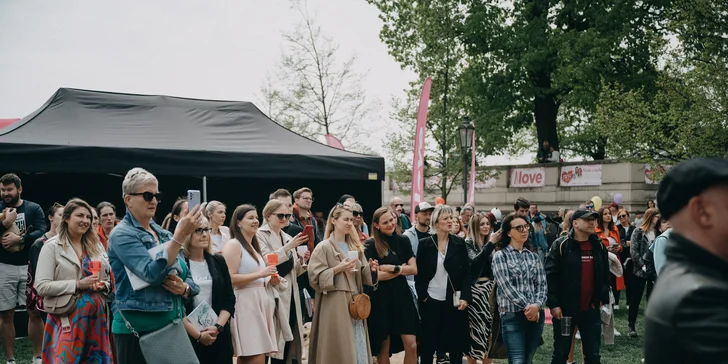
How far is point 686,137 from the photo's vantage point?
19969 mm

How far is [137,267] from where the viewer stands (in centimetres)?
411

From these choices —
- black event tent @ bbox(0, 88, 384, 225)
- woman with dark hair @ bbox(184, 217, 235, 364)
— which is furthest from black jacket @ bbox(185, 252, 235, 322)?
black event tent @ bbox(0, 88, 384, 225)

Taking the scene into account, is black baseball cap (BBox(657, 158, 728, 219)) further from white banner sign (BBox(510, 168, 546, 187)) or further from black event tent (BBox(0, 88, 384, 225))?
white banner sign (BBox(510, 168, 546, 187))

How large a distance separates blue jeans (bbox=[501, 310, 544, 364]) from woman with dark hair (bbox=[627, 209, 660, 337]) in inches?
176

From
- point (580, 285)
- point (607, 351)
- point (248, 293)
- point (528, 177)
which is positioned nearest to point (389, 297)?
point (248, 293)

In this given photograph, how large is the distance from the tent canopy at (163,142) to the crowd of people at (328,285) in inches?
59.2

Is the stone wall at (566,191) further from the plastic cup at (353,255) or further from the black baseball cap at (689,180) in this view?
the black baseball cap at (689,180)

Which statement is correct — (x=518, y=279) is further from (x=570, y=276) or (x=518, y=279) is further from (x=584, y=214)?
(x=584, y=214)

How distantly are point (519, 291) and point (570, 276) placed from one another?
2.51 ft

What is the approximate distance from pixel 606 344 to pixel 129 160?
7.39m

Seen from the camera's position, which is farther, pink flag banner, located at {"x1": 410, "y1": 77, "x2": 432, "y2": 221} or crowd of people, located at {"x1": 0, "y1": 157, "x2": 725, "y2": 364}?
pink flag banner, located at {"x1": 410, "y1": 77, "x2": 432, "y2": 221}

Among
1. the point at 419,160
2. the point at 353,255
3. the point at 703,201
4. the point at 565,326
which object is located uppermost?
the point at 419,160

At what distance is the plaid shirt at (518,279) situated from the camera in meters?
7.15

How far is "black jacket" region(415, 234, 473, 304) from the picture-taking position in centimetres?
791
